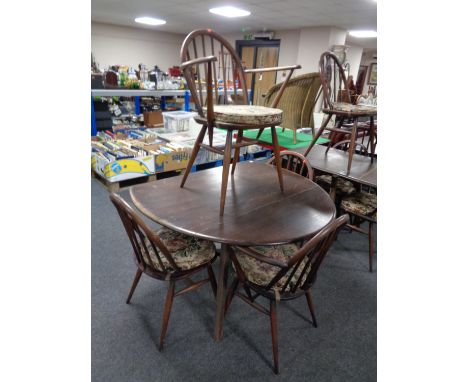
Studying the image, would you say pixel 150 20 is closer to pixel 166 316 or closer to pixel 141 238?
pixel 141 238

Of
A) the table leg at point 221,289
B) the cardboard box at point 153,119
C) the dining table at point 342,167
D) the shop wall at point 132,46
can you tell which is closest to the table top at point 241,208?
the table leg at point 221,289

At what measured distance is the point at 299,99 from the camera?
3289 millimetres

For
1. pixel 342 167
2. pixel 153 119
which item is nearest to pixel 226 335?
pixel 342 167

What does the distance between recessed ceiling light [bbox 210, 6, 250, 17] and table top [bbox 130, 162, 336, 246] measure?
16.7 ft

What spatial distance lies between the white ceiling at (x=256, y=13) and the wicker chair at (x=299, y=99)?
2.32 m

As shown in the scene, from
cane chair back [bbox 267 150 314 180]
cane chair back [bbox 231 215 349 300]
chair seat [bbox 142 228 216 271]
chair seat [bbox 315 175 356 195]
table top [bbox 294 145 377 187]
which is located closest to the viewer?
cane chair back [bbox 231 215 349 300]

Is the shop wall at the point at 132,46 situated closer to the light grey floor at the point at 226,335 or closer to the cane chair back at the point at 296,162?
the cane chair back at the point at 296,162

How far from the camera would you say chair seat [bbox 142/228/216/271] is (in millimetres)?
1320

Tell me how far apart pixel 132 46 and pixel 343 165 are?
8.89m

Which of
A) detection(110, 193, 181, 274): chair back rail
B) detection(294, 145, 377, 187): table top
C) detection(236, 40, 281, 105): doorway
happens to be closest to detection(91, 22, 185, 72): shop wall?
detection(236, 40, 281, 105): doorway

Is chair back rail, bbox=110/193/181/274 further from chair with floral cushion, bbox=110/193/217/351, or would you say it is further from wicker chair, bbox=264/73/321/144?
wicker chair, bbox=264/73/321/144

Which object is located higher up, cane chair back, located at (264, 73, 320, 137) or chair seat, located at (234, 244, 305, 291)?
cane chair back, located at (264, 73, 320, 137)
